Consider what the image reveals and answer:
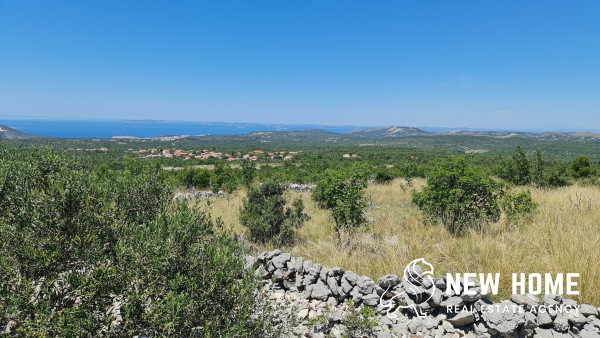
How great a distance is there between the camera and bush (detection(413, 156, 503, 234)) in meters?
6.35

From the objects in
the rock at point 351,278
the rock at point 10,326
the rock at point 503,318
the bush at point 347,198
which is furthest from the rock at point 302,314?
the rock at point 10,326

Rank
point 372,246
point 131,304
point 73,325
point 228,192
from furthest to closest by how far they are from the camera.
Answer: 1. point 228,192
2. point 372,246
3. point 131,304
4. point 73,325

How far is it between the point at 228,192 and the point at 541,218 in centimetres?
1303

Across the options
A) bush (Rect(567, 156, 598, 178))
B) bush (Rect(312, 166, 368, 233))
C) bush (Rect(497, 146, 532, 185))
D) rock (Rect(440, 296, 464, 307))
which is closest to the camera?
rock (Rect(440, 296, 464, 307))

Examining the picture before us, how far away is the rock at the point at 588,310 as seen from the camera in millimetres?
3324

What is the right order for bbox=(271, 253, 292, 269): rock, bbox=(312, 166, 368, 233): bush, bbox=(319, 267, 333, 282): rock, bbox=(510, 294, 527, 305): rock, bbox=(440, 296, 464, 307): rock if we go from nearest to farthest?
bbox=(510, 294, 527, 305): rock → bbox=(440, 296, 464, 307): rock → bbox=(319, 267, 333, 282): rock → bbox=(271, 253, 292, 269): rock → bbox=(312, 166, 368, 233): bush

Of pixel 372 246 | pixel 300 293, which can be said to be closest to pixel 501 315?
pixel 372 246

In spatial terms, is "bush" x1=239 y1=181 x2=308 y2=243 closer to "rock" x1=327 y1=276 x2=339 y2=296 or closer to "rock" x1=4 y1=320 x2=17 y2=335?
"rock" x1=327 y1=276 x2=339 y2=296

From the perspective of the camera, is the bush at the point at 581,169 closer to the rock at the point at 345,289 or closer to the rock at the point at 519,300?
the rock at the point at 519,300

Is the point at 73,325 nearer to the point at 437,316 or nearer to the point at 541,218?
the point at 437,316

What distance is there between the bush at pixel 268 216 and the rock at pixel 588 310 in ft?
18.2

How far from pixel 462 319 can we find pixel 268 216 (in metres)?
5.03

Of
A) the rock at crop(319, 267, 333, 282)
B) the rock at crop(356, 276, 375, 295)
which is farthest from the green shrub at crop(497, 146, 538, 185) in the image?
the rock at crop(319, 267, 333, 282)

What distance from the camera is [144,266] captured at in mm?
2506
